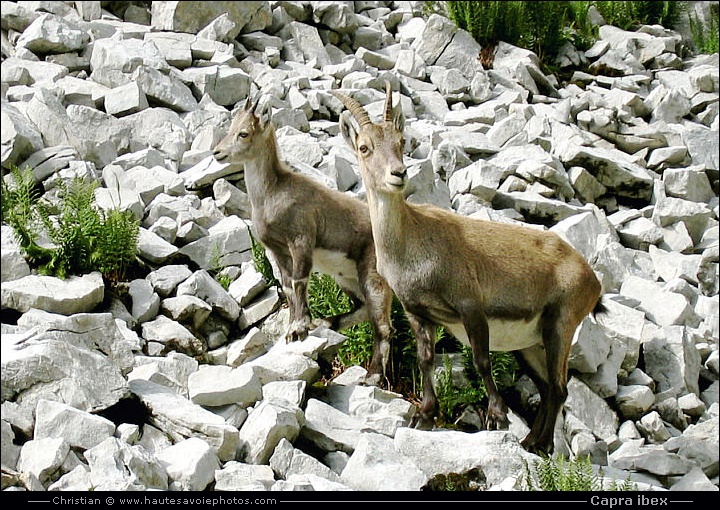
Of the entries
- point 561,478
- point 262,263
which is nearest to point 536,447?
point 561,478

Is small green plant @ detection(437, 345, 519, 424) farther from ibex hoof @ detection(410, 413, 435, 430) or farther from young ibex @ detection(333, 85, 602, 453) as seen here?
ibex hoof @ detection(410, 413, 435, 430)

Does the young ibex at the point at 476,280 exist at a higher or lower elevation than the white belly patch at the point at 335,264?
higher

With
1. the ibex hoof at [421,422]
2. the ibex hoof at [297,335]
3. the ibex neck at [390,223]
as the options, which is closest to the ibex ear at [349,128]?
the ibex neck at [390,223]

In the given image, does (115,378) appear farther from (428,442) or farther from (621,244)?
(621,244)

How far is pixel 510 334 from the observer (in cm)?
896

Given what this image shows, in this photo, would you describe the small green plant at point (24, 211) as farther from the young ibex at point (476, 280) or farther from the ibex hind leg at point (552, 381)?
the ibex hind leg at point (552, 381)

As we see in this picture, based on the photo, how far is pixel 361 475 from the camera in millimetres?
7082

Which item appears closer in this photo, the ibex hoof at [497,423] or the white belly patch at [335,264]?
the ibex hoof at [497,423]

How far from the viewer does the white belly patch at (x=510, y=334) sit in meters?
8.80

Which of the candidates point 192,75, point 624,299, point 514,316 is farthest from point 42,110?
point 624,299

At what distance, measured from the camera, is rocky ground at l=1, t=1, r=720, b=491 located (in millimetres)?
7266

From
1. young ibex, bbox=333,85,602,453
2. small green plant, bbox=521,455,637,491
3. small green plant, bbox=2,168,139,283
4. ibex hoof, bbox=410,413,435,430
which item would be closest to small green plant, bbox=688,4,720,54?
young ibex, bbox=333,85,602,453

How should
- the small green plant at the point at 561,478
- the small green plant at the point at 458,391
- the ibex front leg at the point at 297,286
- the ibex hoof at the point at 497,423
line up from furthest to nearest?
the ibex front leg at the point at 297,286 → the small green plant at the point at 458,391 → the ibex hoof at the point at 497,423 → the small green plant at the point at 561,478

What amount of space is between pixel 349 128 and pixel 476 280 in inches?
67.8
